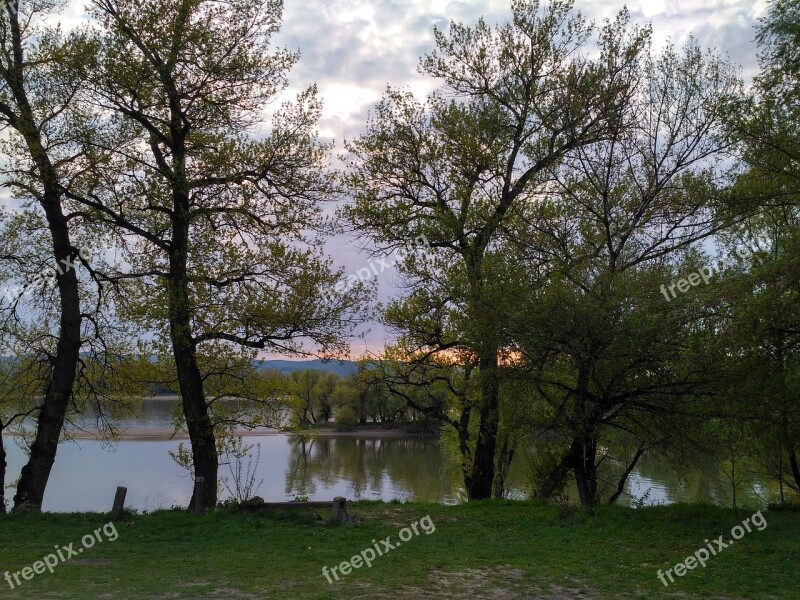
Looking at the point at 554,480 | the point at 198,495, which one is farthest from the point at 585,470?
the point at 198,495

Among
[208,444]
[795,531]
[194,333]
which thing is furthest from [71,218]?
[795,531]

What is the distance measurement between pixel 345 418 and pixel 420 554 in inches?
2669

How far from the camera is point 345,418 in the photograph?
76.6 m

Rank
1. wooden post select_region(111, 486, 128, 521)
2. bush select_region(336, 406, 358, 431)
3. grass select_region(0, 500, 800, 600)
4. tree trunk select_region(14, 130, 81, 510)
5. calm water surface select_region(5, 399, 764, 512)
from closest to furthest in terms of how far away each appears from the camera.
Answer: grass select_region(0, 500, 800, 600), wooden post select_region(111, 486, 128, 521), tree trunk select_region(14, 130, 81, 510), calm water surface select_region(5, 399, 764, 512), bush select_region(336, 406, 358, 431)

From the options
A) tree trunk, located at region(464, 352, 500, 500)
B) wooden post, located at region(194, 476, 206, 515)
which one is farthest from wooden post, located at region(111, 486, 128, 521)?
tree trunk, located at region(464, 352, 500, 500)

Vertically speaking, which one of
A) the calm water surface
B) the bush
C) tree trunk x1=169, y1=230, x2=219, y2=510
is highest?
tree trunk x1=169, y1=230, x2=219, y2=510

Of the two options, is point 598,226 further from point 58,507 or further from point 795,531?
point 58,507

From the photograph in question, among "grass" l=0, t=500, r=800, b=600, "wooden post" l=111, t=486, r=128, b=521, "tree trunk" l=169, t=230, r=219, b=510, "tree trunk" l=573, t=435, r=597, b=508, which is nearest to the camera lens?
"grass" l=0, t=500, r=800, b=600

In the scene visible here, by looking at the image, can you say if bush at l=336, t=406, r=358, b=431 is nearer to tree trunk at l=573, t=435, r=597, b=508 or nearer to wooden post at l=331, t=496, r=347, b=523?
tree trunk at l=573, t=435, r=597, b=508

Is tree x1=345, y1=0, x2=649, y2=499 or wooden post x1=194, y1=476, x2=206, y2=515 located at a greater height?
tree x1=345, y1=0, x2=649, y2=499

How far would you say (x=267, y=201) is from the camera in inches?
588

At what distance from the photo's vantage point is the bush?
76250 mm

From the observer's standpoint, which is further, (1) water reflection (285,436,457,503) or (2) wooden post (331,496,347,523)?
(1) water reflection (285,436,457,503)

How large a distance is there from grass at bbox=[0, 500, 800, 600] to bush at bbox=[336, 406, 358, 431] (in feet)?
206
